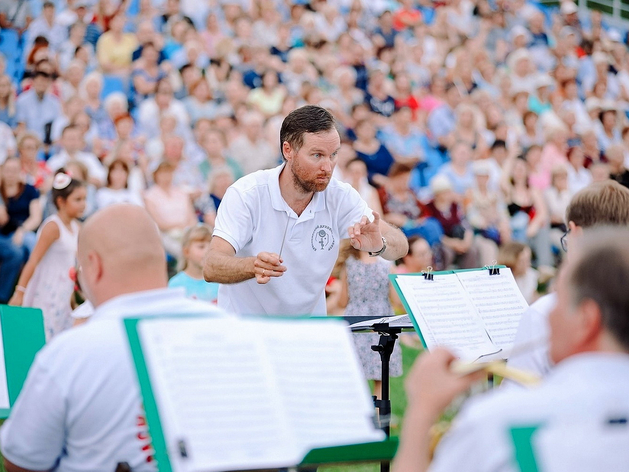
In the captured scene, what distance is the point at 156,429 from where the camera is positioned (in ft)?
7.48

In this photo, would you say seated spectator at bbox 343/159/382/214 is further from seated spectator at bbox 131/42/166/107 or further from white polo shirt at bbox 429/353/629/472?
white polo shirt at bbox 429/353/629/472

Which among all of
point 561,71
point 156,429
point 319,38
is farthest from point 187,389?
point 561,71

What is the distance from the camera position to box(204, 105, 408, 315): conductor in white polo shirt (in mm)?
4852

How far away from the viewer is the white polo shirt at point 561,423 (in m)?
1.70

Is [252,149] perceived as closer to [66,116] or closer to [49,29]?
[66,116]

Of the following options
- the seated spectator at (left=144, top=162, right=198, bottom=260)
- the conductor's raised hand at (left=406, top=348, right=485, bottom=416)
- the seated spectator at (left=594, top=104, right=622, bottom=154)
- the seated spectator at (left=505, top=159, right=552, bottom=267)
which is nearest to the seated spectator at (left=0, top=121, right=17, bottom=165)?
the seated spectator at (left=144, top=162, right=198, bottom=260)

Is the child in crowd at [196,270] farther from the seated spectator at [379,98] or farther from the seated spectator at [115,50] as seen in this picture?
the seated spectator at [379,98]

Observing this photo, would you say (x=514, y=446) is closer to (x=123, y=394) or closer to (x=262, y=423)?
(x=262, y=423)

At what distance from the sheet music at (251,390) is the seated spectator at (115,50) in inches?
395

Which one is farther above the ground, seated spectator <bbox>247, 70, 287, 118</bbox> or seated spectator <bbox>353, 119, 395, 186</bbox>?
seated spectator <bbox>247, 70, 287, 118</bbox>

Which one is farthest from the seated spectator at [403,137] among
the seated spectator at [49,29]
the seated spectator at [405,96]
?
the seated spectator at [49,29]

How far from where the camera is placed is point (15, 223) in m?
9.09

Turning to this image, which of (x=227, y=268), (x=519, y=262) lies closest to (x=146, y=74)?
(x=519, y=262)

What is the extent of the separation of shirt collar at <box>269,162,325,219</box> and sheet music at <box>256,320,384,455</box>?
2.43m
